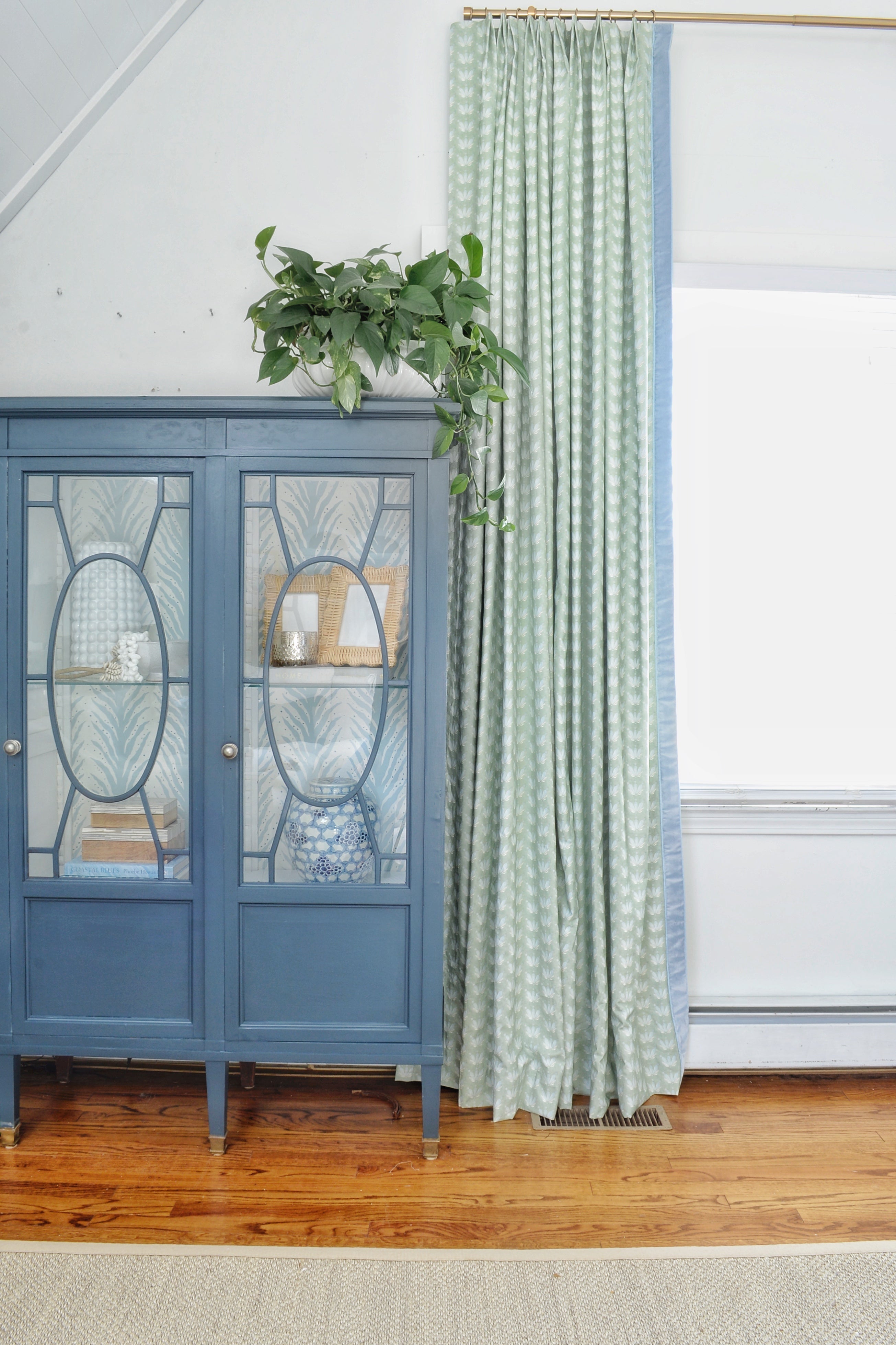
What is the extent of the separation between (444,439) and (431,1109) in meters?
1.37

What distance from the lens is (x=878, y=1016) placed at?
6.61 feet

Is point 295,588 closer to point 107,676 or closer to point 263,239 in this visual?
point 107,676

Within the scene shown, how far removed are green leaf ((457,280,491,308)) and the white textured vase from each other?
0.17 m

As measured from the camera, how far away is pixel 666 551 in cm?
187

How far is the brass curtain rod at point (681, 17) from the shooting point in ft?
5.92

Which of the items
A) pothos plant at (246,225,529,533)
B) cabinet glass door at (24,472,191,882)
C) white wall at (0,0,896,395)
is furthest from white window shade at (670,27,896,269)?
cabinet glass door at (24,472,191,882)

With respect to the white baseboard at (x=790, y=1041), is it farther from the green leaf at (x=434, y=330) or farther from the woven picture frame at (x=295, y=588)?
the green leaf at (x=434, y=330)

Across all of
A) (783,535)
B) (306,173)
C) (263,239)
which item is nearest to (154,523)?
(263,239)

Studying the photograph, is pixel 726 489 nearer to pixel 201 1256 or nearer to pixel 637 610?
pixel 637 610

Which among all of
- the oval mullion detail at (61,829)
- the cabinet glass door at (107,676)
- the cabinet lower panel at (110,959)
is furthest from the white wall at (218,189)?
the cabinet lower panel at (110,959)

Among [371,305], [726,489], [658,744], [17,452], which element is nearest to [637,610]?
[658,744]

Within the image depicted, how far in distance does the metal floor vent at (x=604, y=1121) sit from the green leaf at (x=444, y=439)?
1476 mm

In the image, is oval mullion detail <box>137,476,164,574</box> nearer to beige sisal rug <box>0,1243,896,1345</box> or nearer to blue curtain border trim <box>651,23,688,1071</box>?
blue curtain border trim <box>651,23,688,1071</box>

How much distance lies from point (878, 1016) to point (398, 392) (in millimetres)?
1915
